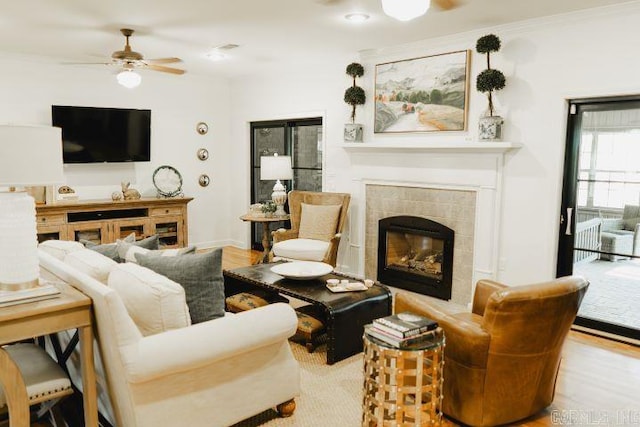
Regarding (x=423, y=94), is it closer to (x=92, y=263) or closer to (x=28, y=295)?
(x=92, y=263)

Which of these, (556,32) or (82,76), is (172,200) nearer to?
(82,76)

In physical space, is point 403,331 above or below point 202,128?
below

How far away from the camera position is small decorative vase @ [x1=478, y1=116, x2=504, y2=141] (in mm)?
4371

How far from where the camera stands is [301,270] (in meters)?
3.84

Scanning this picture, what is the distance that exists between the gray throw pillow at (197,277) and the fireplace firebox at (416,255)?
2.99 m

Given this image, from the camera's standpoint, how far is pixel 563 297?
2369mm

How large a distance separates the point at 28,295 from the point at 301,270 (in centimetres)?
204

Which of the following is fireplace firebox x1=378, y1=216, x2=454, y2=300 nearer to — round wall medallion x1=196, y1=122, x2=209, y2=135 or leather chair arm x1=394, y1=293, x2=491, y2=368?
leather chair arm x1=394, y1=293, x2=491, y2=368

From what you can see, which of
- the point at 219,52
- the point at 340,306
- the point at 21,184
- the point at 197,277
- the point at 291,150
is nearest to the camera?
the point at 21,184

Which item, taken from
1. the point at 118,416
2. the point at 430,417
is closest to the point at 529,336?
the point at 430,417

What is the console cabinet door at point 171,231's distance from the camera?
6.70 meters

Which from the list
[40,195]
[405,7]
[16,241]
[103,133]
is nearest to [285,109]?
[103,133]

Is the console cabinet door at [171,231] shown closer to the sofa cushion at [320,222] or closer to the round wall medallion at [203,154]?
the round wall medallion at [203,154]

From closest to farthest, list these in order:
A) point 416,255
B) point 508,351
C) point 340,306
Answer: point 508,351, point 340,306, point 416,255
